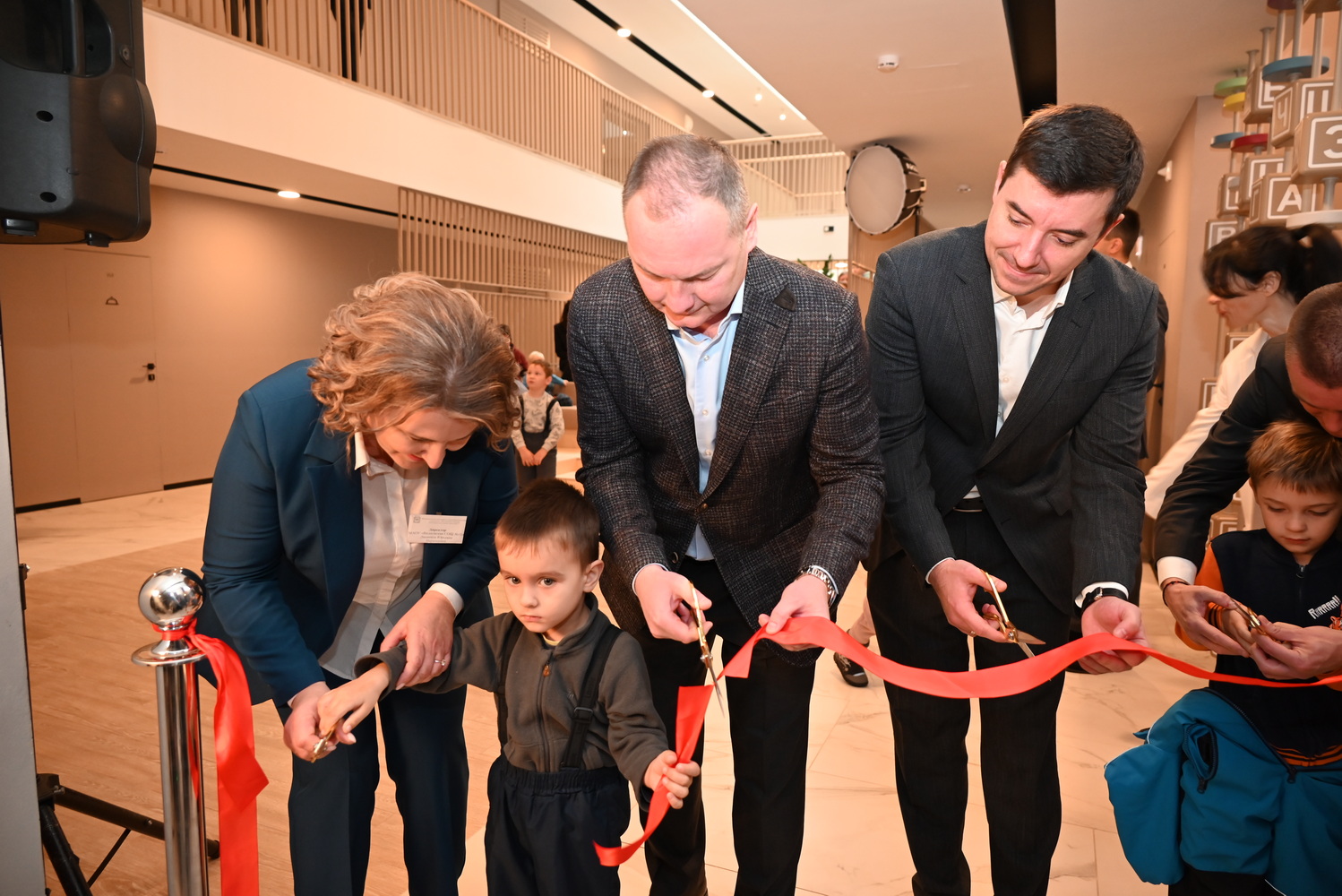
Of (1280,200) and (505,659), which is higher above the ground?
(1280,200)

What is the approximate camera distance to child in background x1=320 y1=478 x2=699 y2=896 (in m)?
1.61

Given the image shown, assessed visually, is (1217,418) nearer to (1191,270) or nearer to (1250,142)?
(1250,142)

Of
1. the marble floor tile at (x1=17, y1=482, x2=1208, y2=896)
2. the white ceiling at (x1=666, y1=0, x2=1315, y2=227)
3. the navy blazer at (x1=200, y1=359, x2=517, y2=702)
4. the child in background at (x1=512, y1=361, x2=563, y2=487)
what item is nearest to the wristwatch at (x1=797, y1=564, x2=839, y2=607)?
the navy blazer at (x1=200, y1=359, x2=517, y2=702)

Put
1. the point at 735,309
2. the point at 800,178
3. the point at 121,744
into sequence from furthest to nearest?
the point at 800,178
the point at 121,744
the point at 735,309

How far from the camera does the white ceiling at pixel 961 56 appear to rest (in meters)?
5.12

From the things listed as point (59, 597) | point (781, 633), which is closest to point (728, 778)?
point (781, 633)

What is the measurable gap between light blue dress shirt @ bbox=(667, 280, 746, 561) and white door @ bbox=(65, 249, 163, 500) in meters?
8.58

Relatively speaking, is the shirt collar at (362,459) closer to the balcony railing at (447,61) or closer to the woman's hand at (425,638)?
the woman's hand at (425,638)

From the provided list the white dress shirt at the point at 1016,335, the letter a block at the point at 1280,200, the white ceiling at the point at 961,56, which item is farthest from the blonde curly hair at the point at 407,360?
the white ceiling at the point at 961,56

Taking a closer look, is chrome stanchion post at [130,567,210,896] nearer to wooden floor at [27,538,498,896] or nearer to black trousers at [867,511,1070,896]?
wooden floor at [27,538,498,896]

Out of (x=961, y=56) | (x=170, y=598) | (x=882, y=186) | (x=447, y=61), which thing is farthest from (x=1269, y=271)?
(x=447, y=61)

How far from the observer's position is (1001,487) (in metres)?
1.78

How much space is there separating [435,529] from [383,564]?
15 cm

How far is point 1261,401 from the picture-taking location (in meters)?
1.88
